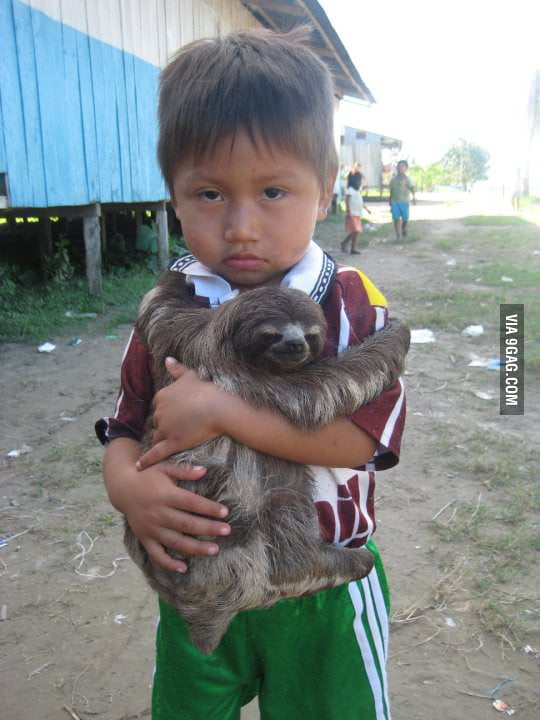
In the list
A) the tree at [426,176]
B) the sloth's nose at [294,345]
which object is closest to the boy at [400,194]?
the sloth's nose at [294,345]

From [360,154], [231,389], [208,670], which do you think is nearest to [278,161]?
[231,389]

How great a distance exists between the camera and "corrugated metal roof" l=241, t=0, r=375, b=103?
41.6 feet

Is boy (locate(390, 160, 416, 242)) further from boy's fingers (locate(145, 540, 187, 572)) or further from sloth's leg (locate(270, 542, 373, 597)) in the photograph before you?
boy's fingers (locate(145, 540, 187, 572))

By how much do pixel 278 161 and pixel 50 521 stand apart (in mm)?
3178

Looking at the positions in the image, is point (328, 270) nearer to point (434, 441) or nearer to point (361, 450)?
point (361, 450)

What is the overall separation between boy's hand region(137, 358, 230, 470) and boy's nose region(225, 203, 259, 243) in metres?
0.39

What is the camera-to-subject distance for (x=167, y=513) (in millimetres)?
1542

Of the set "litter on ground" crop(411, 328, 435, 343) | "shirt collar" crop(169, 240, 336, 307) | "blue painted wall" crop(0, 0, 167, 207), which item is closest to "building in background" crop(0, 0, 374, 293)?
"blue painted wall" crop(0, 0, 167, 207)

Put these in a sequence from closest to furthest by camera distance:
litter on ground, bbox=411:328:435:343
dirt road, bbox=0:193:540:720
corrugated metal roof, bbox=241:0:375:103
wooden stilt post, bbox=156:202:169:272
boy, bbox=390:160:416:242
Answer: dirt road, bbox=0:193:540:720 < litter on ground, bbox=411:328:435:343 < wooden stilt post, bbox=156:202:169:272 < corrugated metal roof, bbox=241:0:375:103 < boy, bbox=390:160:416:242

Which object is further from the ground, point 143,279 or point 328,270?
point 328,270

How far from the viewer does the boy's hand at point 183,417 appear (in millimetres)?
1563

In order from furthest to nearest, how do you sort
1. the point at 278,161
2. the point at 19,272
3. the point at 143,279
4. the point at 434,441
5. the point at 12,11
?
1. the point at 143,279
2. the point at 19,272
3. the point at 12,11
4. the point at 434,441
5. the point at 278,161

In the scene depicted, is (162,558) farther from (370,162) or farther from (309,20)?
(370,162)

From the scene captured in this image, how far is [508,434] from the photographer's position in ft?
16.8
